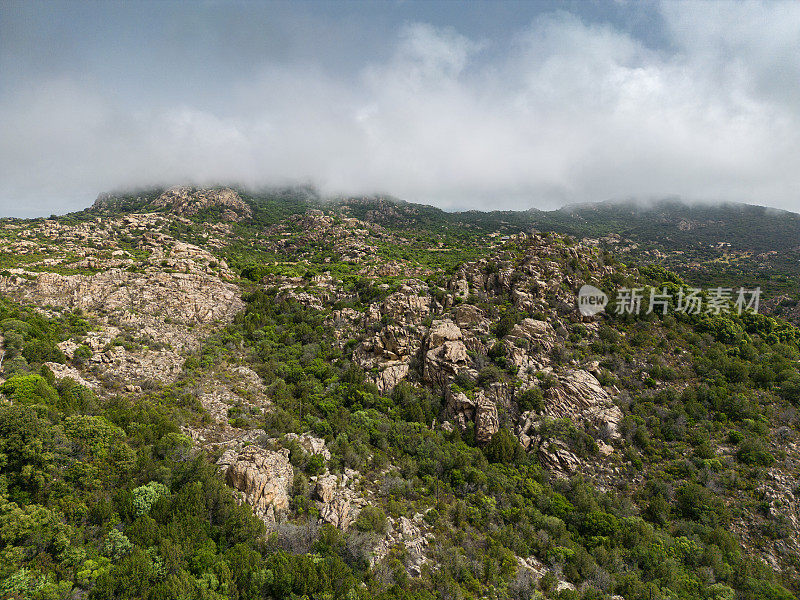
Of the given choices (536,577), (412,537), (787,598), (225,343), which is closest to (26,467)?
(412,537)

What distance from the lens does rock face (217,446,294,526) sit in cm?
2089

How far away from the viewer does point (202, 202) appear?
11175 centimetres

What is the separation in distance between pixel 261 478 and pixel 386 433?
13570 millimetres

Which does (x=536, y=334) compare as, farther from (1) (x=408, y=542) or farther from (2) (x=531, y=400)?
(1) (x=408, y=542)

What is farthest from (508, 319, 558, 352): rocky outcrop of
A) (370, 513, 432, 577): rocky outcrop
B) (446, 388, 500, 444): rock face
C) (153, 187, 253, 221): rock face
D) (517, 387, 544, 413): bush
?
(153, 187, 253, 221): rock face

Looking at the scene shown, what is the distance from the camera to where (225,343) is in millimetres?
42781

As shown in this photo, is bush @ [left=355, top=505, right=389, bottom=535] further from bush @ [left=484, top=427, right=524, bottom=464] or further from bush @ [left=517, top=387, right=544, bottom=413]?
bush @ [left=517, top=387, right=544, bottom=413]

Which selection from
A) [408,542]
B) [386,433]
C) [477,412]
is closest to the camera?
[408,542]

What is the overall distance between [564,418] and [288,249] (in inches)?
3247

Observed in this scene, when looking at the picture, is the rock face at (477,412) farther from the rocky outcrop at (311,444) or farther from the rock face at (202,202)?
the rock face at (202,202)

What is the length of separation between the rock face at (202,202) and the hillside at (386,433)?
45.9m

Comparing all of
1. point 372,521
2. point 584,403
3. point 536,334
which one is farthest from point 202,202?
point 584,403

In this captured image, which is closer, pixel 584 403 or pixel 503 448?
pixel 503 448

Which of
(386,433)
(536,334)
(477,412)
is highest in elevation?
(536,334)
